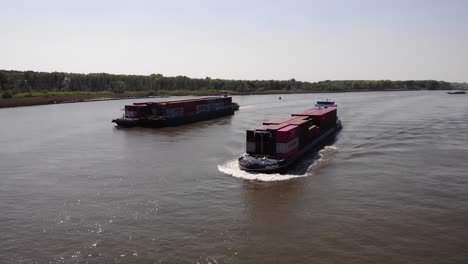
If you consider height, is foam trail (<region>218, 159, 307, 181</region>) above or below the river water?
above

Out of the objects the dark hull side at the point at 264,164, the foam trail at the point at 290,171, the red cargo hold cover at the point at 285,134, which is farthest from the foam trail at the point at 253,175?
the red cargo hold cover at the point at 285,134

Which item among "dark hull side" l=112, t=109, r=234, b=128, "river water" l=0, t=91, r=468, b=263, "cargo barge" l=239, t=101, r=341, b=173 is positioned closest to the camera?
"river water" l=0, t=91, r=468, b=263

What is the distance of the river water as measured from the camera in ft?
74.1

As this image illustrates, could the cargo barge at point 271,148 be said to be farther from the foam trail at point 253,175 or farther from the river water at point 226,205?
the river water at point 226,205

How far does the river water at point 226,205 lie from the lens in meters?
22.6

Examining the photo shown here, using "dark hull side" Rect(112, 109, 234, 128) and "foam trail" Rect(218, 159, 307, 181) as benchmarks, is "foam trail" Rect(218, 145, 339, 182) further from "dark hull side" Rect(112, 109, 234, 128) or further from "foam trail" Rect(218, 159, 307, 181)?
"dark hull side" Rect(112, 109, 234, 128)

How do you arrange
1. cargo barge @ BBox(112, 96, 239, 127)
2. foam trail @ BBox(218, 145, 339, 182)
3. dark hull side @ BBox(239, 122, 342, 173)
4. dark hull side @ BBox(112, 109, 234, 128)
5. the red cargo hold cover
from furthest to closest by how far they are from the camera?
cargo barge @ BBox(112, 96, 239, 127) < dark hull side @ BBox(112, 109, 234, 128) < the red cargo hold cover < dark hull side @ BBox(239, 122, 342, 173) < foam trail @ BBox(218, 145, 339, 182)

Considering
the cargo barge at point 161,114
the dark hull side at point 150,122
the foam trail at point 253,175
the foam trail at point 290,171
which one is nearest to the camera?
the foam trail at point 253,175

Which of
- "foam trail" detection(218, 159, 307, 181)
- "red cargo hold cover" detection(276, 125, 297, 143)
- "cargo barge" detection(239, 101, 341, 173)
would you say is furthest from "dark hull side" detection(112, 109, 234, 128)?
"red cargo hold cover" detection(276, 125, 297, 143)

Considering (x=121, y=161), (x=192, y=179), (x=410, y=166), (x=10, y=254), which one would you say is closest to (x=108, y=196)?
(x=192, y=179)

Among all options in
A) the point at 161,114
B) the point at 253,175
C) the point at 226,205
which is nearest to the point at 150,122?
the point at 161,114

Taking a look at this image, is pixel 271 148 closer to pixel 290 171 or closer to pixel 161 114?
pixel 290 171

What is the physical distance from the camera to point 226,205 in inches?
1196

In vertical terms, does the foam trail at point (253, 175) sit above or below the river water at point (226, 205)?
above
